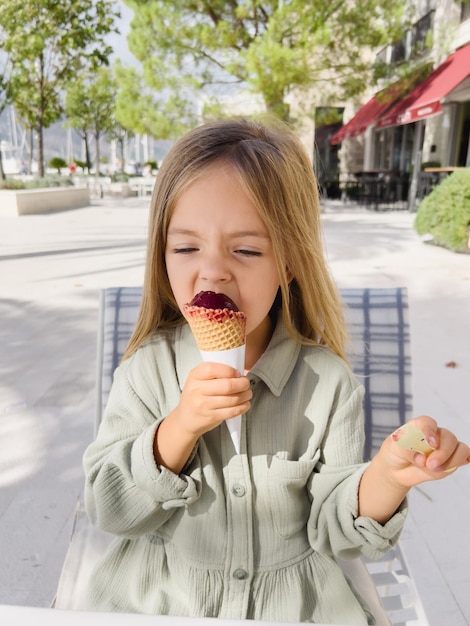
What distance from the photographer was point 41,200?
15055mm

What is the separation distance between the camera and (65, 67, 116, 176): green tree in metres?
30.2

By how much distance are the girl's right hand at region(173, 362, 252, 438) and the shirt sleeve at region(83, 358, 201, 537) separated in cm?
18

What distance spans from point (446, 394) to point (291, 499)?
109 inches

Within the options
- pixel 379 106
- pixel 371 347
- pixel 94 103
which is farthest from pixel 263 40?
pixel 94 103

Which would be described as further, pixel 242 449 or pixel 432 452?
pixel 242 449

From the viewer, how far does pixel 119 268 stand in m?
7.38

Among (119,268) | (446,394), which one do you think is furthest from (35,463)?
(119,268)

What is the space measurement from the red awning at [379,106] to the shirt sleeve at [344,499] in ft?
51.5

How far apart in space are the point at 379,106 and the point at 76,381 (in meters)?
16.0

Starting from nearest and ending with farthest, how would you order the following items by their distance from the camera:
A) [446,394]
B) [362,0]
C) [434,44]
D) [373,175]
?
[446,394] → [362,0] → [434,44] → [373,175]

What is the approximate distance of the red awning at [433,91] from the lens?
38.5 ft

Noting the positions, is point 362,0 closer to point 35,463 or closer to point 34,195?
point 34,195

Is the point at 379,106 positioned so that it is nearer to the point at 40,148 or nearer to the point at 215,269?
the point at 40,148

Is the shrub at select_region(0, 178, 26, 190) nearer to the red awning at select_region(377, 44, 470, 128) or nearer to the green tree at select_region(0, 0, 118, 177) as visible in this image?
the green tree at select_region(0, 0, 118, 177)
